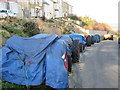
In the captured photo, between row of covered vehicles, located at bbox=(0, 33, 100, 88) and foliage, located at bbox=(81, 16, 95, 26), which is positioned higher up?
foliage, located at bbox=(81, 16, 95, 26)

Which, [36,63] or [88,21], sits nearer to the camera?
[36,63]

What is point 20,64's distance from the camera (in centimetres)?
522

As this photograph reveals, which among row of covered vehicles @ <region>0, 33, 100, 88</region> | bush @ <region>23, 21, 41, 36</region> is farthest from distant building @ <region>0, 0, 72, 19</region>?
row of covered vehicles @ <region>0, 33, 100, 88</region>

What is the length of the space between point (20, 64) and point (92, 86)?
2.87 meters

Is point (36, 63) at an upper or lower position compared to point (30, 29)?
lower

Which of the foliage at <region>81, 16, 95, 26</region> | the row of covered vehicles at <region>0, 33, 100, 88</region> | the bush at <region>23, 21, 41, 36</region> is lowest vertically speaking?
the row of covered vehicles at <region>0, 33, 100, 88</region>

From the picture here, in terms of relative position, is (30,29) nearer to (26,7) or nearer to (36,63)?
(36,63)

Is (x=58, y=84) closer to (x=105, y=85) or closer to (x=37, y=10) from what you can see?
(x=105, y=85)

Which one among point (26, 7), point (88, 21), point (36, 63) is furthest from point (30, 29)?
point (88, 21)

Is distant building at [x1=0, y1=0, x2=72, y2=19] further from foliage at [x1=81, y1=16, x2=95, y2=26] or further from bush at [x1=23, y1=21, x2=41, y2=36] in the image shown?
foliage at [x1=81, y1=16, x2=95, y2=26]

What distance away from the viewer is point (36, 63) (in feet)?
16.7

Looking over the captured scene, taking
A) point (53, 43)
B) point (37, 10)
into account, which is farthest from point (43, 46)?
point (37, 10)

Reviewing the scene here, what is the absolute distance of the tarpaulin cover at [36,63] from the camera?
4.85 metres

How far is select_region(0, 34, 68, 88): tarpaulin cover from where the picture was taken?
15.9 ft
